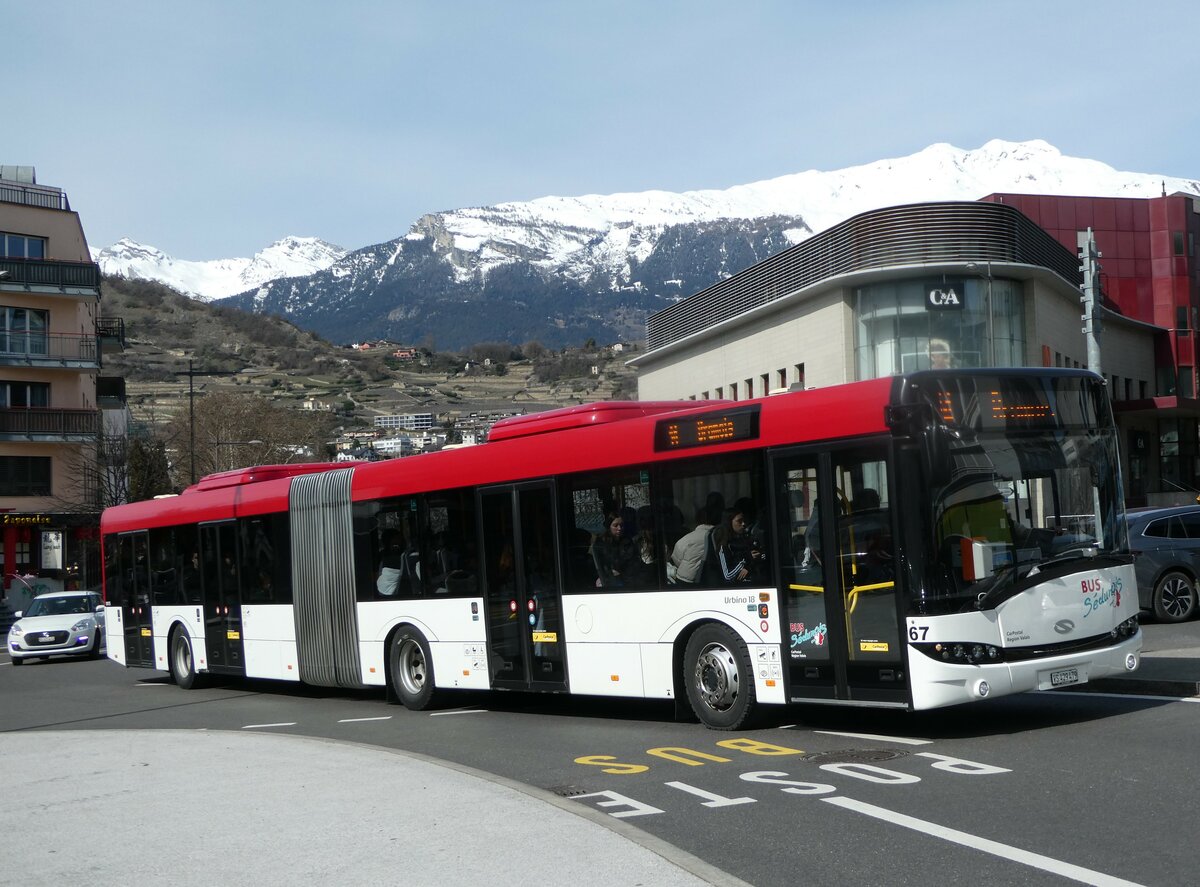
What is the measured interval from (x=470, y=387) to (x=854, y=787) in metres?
121

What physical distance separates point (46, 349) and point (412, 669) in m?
49.6

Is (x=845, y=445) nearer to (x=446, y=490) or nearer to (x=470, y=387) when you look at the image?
(x=446, y=490)

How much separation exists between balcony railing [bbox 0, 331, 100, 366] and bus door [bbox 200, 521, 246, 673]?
42.9 m

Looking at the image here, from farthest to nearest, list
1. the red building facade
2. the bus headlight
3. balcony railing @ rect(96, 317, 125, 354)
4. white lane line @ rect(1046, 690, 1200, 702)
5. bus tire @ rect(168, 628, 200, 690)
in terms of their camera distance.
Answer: the red building facade → balcony railing @ rect(96, 317, 125, 354) → bus tire @ rect(168, 628, 200, 690) → white lane line @ rect(1046, 690, 1200, 702) → the bus headlight

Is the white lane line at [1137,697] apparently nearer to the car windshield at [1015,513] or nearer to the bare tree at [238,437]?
the car windshield at [1015,513]

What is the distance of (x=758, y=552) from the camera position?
11938 mm

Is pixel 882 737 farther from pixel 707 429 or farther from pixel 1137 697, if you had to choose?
pixel 707 429

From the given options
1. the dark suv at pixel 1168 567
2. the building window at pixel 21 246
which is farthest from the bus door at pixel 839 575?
the building window at pixel 21 246

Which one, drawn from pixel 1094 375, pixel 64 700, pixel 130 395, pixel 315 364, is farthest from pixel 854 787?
pixel 315 364

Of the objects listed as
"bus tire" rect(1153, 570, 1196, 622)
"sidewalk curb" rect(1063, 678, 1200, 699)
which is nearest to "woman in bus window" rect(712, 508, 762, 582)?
"sidewalk curb" rect(1063, 678, 1200, 699)

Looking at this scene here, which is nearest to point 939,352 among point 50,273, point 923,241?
point 923,241

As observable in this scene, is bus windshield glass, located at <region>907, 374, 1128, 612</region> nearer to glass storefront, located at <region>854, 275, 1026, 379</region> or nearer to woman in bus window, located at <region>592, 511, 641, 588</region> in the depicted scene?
woman in bus window, located at <region>592, 511, 641, 588</region>

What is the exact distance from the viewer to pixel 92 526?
197ft

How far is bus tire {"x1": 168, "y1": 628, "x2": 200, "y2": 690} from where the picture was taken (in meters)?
21.6
